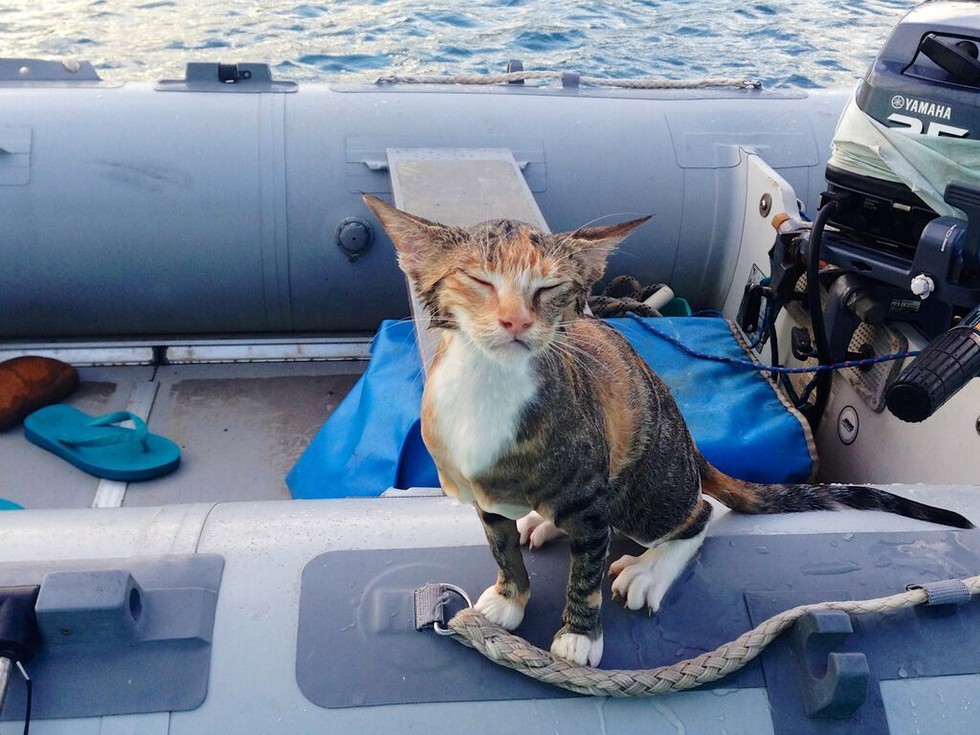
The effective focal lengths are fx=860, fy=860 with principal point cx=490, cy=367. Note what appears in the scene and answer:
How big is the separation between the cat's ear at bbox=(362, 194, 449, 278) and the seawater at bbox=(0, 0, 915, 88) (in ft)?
14.7

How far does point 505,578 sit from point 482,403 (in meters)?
0.29

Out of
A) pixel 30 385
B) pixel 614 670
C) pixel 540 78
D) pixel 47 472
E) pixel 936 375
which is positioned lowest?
pixel 47 472

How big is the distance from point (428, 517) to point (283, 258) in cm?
140

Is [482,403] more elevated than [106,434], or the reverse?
[482,403]

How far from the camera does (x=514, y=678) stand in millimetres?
1201

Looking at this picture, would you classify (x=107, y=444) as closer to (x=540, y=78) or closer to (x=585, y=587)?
(x=585, y=587)

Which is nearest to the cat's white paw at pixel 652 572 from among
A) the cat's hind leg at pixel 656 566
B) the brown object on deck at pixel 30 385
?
the cat's hind leg at pixel 656 566

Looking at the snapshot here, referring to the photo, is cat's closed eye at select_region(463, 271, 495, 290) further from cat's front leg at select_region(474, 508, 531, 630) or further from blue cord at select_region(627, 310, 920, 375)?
blue cord at select_region(627, 310, 920, 375)

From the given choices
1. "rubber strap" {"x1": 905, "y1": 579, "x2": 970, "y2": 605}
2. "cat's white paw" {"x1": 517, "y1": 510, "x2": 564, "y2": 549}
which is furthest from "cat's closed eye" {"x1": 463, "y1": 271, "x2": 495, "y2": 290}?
"rubber strap" {"x1": 905, "y1": 579, "x2": 970, "y2": 605}

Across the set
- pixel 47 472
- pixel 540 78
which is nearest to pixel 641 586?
pixel 47 472

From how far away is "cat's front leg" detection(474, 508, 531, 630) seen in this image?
4.12 feet

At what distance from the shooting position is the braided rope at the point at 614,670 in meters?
1.17

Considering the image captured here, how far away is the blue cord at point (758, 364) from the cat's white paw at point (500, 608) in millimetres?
1062

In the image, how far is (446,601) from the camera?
127cm
